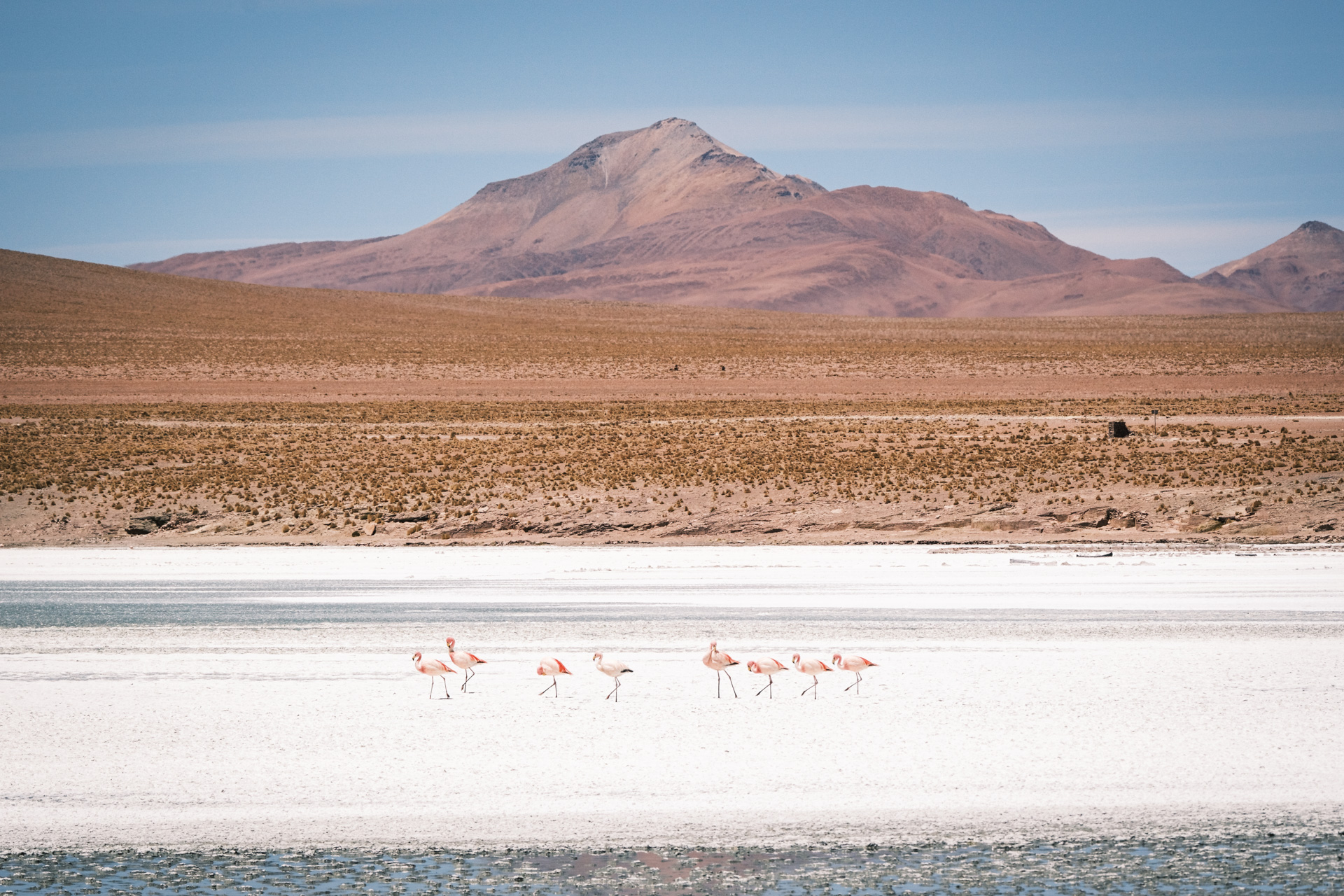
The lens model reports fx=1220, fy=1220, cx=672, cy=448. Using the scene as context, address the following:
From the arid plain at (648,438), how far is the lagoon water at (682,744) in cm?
677

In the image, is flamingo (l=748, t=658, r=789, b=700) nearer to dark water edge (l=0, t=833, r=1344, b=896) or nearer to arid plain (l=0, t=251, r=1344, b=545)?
dark water edge (l=0, t=833, r=1344, b=896)

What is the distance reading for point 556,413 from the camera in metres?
43.2

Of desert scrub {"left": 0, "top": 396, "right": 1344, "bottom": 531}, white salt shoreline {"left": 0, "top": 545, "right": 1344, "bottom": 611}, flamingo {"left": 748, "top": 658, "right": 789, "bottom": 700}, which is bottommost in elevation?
white salt shoreline {"left": 0, "top": 545, "right": 1344, "bottom": 611}

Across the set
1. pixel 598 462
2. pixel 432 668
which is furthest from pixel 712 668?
pixel 598 462

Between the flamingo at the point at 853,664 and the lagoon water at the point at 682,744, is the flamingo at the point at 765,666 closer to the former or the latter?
the lagoon water at the point at 682,744

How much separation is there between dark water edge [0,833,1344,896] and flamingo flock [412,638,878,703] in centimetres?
246

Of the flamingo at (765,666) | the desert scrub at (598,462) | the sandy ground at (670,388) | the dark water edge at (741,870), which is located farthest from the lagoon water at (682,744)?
the sandy ground at (670,388)

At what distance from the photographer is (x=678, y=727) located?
9.34 meters

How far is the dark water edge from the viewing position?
21.7 ft

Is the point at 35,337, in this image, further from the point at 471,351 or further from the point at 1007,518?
the point at 1007,518

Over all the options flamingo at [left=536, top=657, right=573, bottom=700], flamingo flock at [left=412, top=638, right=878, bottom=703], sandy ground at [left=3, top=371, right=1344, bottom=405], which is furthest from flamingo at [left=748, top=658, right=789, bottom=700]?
sandy ground at [left=3, top=371, right=1344, bottom=405]

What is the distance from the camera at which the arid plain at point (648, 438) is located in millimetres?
21906

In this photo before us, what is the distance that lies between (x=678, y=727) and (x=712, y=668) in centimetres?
79

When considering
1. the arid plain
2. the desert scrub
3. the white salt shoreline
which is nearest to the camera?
the white salt shoreline
